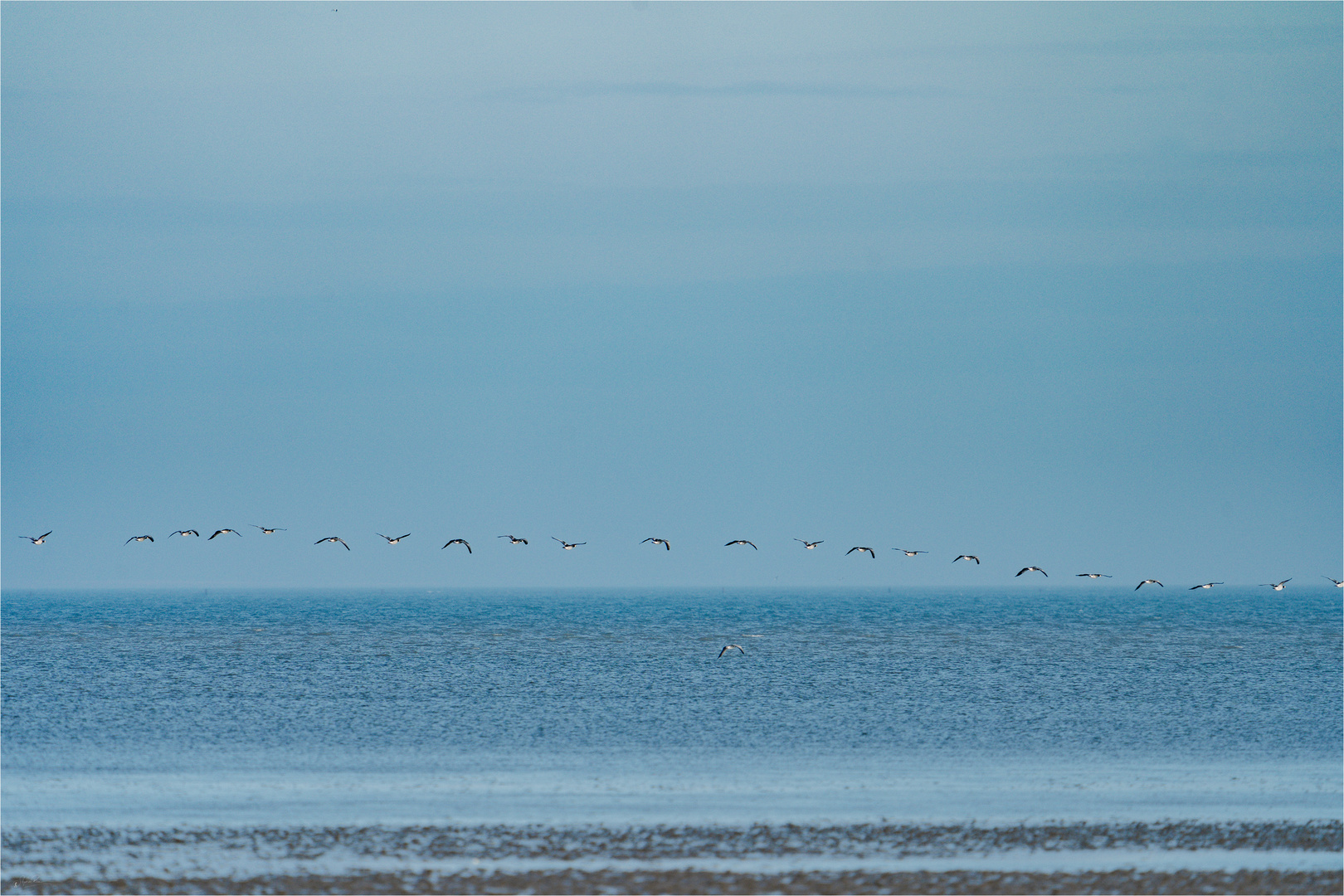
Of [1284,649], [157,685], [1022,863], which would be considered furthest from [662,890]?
[1284,649]

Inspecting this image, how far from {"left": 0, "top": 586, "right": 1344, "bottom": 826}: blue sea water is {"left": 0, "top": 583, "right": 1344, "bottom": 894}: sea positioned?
17 cm

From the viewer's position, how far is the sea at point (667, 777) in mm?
22156

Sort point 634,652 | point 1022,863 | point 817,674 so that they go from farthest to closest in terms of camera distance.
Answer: point 634,652 → point 817,674 → point 1022,863

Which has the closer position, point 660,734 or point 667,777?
point 667,777

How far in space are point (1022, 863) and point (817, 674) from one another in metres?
39.0

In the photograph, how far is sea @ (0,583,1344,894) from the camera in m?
22.2

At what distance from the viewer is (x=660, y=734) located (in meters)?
38.9

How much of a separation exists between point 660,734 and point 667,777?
7.82 meters

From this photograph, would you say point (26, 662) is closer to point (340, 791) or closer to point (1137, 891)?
point (340, 791)

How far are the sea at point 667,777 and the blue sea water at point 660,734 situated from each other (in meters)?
0.17

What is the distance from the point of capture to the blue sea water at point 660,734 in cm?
2761

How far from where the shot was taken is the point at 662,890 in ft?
68.3

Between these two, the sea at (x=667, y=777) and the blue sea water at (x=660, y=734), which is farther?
the blue sea water at (x=660, y=734)

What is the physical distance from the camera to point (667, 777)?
1227 inches
